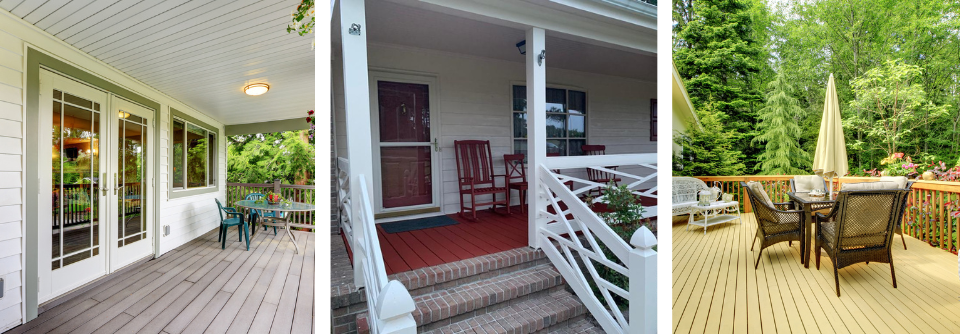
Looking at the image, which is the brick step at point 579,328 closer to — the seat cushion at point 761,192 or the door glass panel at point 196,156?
the seat cushion at point 761,192

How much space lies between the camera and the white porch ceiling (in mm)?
2594

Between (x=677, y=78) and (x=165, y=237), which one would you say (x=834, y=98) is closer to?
(x=677, y=78)

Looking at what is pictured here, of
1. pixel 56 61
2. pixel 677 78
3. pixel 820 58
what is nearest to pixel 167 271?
pixel 56 61

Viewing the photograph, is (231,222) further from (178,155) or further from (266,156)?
(266,156)

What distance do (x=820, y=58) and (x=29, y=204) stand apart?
4248 millimetres

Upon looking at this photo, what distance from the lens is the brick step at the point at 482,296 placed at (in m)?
1.81

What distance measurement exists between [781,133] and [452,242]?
1.94 m

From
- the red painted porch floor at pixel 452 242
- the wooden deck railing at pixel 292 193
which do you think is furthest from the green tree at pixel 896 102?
the wooden deck railing at pixel 292 193

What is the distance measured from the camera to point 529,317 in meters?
1.91

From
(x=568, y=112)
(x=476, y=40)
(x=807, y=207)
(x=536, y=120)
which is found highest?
(x=476, y=40)

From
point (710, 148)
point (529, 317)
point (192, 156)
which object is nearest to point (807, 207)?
point (710, 148)

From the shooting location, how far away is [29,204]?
217 centimetres

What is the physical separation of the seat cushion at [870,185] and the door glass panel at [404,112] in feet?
9.74

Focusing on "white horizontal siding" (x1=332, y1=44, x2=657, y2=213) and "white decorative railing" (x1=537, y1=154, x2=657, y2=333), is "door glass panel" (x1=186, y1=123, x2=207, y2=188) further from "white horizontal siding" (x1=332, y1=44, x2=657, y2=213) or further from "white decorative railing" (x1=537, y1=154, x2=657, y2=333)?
"white decorative railing" (x1=537, y1=154, x2=657, y2=333)
